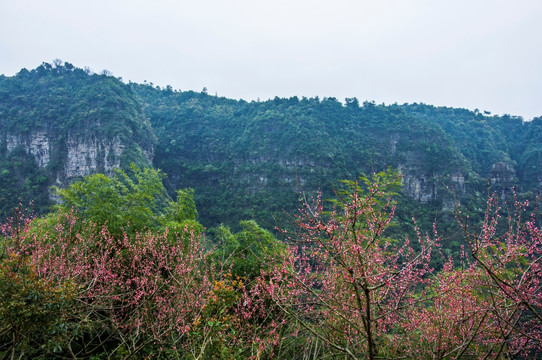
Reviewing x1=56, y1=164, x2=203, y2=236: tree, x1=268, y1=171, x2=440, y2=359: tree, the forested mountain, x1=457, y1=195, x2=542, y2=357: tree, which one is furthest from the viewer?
the forested mountain

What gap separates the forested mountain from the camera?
43750 mm

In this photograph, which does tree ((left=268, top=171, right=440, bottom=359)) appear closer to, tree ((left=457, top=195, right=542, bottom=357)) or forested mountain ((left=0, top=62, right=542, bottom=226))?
tree ((left=457, top=195, right=542, bottom=357))

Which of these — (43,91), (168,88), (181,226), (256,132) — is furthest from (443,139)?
(43,91)

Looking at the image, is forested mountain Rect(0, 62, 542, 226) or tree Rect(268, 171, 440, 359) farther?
forested mountain Rect(0, 62, 542, 226)

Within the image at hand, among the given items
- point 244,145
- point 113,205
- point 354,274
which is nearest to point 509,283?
point 354,274

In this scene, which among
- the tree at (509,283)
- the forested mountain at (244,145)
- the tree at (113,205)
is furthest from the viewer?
the forested mountain at (244,145)

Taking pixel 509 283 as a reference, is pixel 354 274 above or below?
above

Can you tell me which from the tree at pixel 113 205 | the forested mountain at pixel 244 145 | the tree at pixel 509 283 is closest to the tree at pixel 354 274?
the tree at pixel 509 283

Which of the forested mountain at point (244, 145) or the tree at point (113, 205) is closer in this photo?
the tree at point (113, 205)

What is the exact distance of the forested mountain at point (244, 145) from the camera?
144ft

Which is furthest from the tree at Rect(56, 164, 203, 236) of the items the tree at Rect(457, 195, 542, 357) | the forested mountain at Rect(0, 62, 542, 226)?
the forested mountain at Rect(0, 62, 542, 226)

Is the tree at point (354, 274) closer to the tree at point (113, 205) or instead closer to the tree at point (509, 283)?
the tree at point (509, 283)

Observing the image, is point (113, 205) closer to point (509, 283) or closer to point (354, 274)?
point (354, 274)

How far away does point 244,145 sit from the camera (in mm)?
57469
